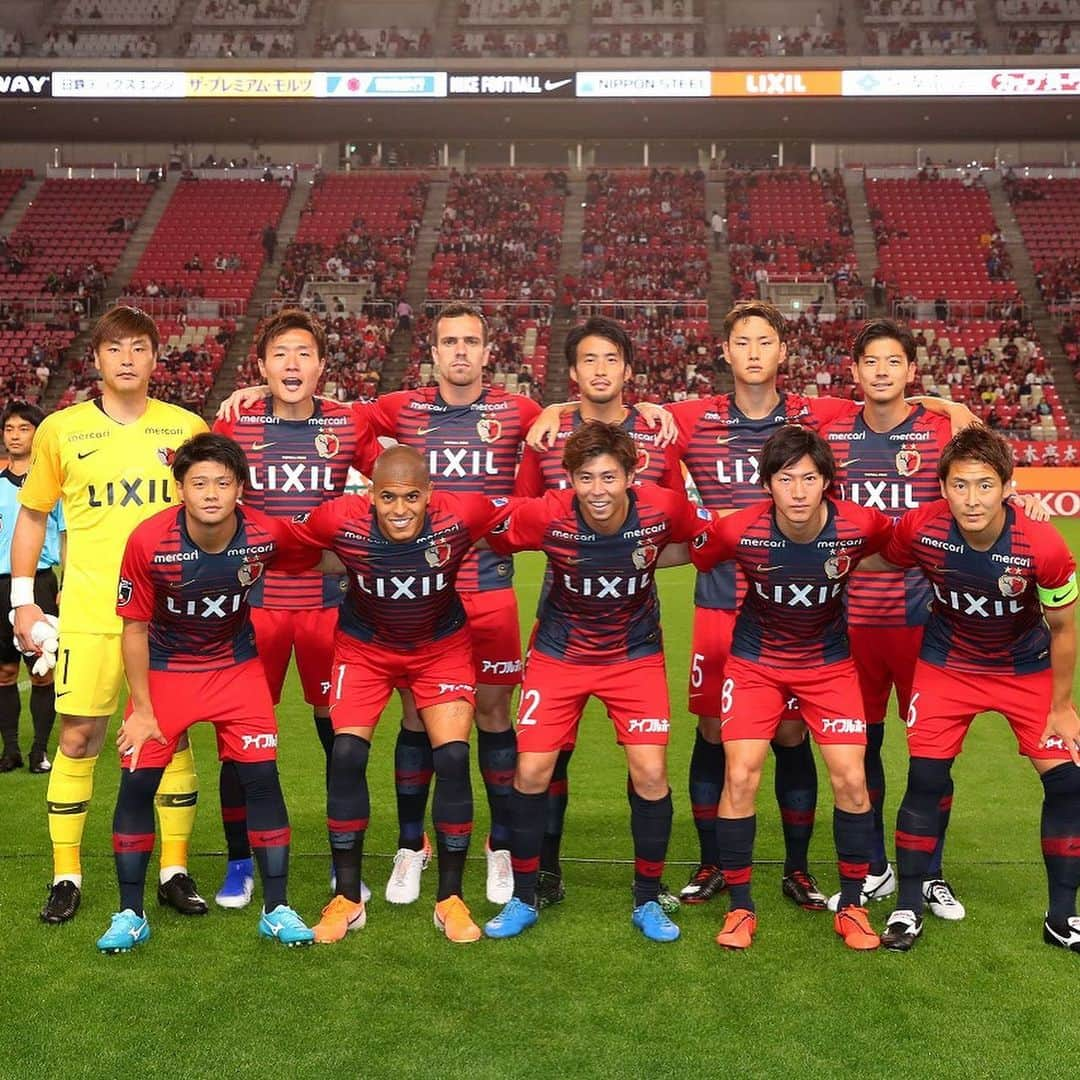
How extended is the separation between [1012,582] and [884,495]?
2.92 ft

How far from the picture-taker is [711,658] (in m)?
5.31

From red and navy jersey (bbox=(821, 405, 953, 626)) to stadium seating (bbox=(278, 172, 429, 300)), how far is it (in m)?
28.4

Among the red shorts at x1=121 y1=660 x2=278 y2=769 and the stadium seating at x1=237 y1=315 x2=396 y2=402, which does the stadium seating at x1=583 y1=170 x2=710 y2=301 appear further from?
the red shorts at x1=121 y1=660 x2=278 y2=769

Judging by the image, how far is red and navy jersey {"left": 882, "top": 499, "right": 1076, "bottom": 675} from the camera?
4562 mm

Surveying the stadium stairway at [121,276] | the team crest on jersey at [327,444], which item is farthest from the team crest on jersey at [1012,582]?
the stadium stairway at [121,276]

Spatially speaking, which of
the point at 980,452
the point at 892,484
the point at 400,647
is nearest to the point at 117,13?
the point at 400,647

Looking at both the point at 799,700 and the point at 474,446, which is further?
the point at 474,446

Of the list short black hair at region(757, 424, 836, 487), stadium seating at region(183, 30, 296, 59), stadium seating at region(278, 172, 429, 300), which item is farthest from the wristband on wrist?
stadium seating at region(183, 30, 296, 59)

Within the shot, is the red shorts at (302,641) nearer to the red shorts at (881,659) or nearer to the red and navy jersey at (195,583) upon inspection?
the red and navy jersey at (195,583)

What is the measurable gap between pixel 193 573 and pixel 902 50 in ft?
117

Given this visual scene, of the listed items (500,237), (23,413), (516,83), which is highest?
(516,83)

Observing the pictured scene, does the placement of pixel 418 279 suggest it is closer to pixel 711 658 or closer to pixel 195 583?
pixel 711 658

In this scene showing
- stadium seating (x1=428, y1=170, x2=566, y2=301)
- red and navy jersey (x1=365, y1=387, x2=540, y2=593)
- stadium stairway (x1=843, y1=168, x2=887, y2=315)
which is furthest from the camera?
stadium seating (x1=428, y1=170, x2=566, y2=301)

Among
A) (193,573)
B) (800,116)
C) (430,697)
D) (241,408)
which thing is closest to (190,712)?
(193,573)
